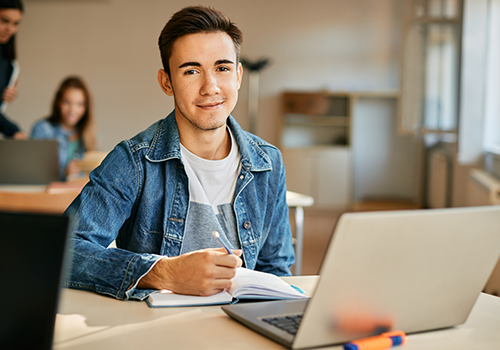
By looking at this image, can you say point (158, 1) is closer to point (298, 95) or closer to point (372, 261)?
point (298, 95)

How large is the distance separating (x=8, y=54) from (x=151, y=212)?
10.3 ft

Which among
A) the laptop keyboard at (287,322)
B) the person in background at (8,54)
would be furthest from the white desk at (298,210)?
the person in background at (8,54)

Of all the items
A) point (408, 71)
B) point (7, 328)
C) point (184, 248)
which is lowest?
point (184, 248)

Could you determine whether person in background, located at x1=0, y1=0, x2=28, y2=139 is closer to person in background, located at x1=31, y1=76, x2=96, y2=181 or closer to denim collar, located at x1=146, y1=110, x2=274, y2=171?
person in background, located at x1=31, y1=76, x2=96, y2=181

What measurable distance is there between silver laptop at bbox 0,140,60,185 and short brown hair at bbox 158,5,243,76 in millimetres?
1703

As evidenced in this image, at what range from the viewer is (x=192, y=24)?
1285 millimetres

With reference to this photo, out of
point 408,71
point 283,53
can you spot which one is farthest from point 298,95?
point 408,71

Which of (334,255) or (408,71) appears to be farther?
(408,71)

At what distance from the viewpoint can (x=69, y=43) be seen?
716cm

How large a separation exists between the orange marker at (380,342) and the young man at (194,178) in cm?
58

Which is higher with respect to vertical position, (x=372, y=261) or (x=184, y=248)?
(x=372, y=261)

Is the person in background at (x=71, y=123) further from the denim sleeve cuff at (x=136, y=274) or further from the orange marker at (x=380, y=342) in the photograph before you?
the orange marker at (x=380, y=342)

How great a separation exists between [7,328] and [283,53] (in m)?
6.83

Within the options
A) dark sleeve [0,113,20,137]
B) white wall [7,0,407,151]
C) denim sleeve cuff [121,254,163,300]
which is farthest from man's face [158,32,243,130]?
white wall [7,0,407,151]
